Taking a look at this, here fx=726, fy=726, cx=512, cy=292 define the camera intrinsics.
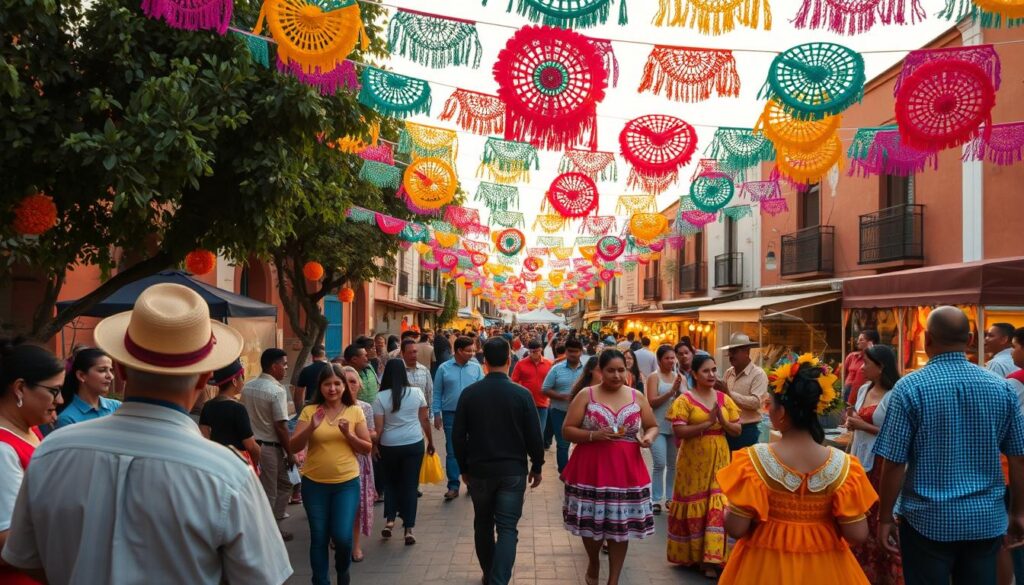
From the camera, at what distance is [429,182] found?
1066cm

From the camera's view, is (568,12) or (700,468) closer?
(568,12)

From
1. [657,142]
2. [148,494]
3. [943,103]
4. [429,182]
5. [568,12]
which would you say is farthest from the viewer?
[429,182]

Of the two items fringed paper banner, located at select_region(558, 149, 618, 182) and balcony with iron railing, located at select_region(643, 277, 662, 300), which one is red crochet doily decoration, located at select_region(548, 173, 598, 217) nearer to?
fringed paper banner, located at select_region(558, 149, 618, 182)

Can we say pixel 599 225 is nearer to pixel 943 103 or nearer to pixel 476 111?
pixel 476 111

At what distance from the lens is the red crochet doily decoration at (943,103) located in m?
6.48

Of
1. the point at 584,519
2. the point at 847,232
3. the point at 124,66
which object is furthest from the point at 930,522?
the point at 847,232

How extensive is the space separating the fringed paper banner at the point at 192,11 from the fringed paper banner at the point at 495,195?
717 cm

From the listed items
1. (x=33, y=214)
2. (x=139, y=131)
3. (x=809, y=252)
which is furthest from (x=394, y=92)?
(x=809, y=252)

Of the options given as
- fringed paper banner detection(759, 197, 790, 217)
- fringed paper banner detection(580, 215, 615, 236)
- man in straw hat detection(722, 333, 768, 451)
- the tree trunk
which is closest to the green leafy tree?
the tree trunk

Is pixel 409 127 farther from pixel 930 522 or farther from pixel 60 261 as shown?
pixel 930 522

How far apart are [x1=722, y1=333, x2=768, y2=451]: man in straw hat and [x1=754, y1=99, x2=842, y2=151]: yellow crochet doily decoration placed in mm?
2397

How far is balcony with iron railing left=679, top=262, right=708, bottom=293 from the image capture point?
2869 cm

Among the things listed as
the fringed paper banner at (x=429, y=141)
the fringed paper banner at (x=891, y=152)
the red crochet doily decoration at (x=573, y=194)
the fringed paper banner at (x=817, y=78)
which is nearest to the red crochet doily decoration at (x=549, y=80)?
the fringed paper banner at (x=817, y=78)

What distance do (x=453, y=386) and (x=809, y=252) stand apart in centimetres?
1370
